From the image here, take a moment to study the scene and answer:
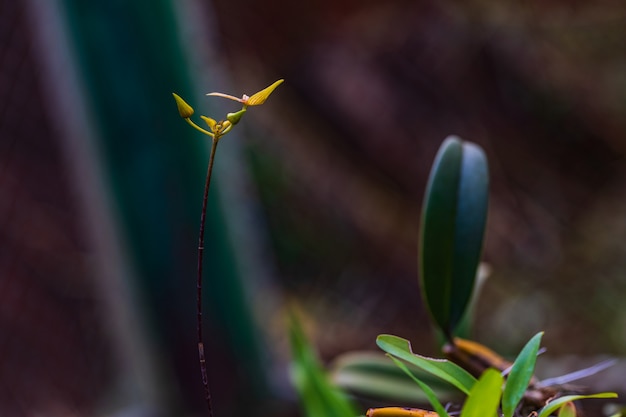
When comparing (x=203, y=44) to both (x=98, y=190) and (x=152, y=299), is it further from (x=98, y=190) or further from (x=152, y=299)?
(x=152, y=299)

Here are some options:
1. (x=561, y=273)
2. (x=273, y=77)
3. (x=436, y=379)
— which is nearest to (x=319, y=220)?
(x=273, y=77)

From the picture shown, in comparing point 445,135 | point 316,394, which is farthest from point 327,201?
point 316,394

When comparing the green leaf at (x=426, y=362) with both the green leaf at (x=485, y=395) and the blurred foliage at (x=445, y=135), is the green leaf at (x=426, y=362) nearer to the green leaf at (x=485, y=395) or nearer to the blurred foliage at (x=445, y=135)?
the green leaf at (x=485, y=395)

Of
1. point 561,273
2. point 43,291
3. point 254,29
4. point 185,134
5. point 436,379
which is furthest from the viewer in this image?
point 561,273

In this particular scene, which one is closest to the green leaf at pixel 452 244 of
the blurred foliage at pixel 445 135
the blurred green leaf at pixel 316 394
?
the blurred green leaf at pixel 316 394

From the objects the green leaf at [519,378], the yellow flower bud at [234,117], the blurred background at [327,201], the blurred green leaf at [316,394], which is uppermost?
the blurred background at [327,201]

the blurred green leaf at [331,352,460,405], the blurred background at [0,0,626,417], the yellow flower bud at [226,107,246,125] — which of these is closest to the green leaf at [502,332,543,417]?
the yellow flower bud at [226,107,246,125]

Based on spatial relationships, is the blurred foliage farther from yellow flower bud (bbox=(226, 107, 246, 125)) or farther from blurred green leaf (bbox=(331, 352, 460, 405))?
yellow flower bud (bbox=(226, 107, 246, 125))
